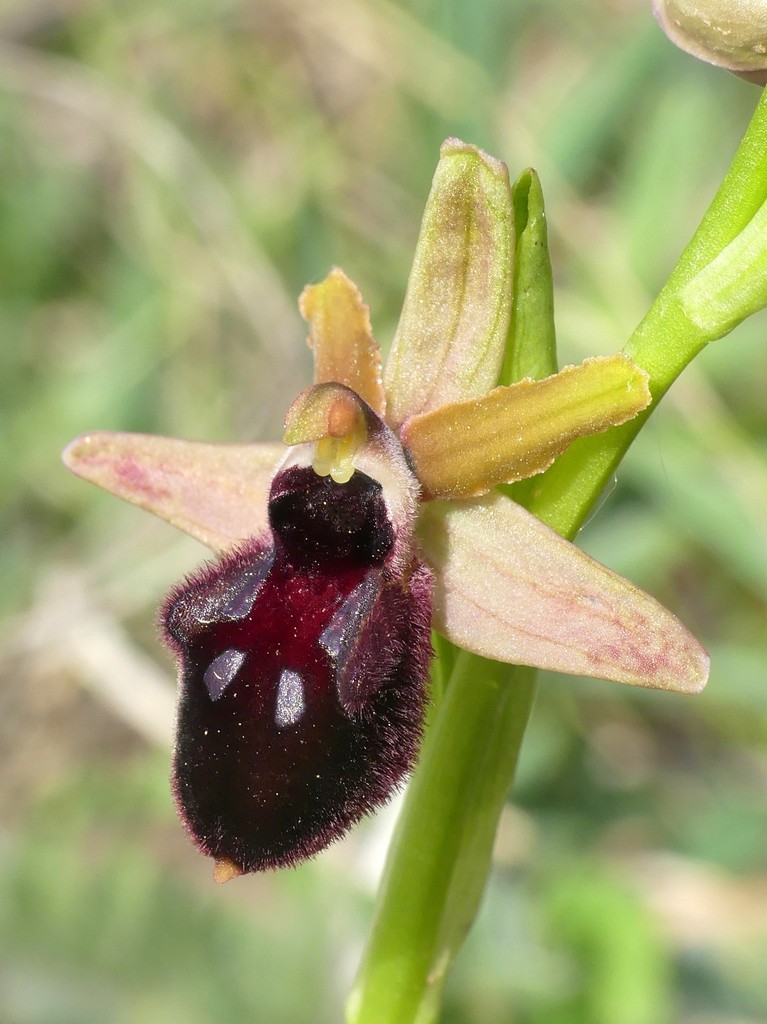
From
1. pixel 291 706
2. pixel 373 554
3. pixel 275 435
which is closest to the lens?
pixel 291 706

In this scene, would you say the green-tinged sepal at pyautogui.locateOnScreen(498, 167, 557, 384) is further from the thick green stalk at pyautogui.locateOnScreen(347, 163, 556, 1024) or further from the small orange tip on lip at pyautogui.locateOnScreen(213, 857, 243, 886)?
the small orange tip on lip at pyautogui.locateOnScreen(213, 857, 243, 886)

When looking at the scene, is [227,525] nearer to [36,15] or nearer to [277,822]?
[277,822]

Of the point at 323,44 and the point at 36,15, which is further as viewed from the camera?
the point at 323,44

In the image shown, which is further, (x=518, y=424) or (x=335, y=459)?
(x=335, y=459)

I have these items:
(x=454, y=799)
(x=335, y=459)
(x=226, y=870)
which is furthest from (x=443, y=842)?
(x=335, y=459)

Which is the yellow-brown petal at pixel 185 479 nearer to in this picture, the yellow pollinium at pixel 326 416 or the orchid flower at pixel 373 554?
the orchid flower at pixel 373 554

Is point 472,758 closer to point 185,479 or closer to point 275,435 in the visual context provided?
point 185,479

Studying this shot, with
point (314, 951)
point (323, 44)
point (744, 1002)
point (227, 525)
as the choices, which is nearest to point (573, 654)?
point (227, 525)
